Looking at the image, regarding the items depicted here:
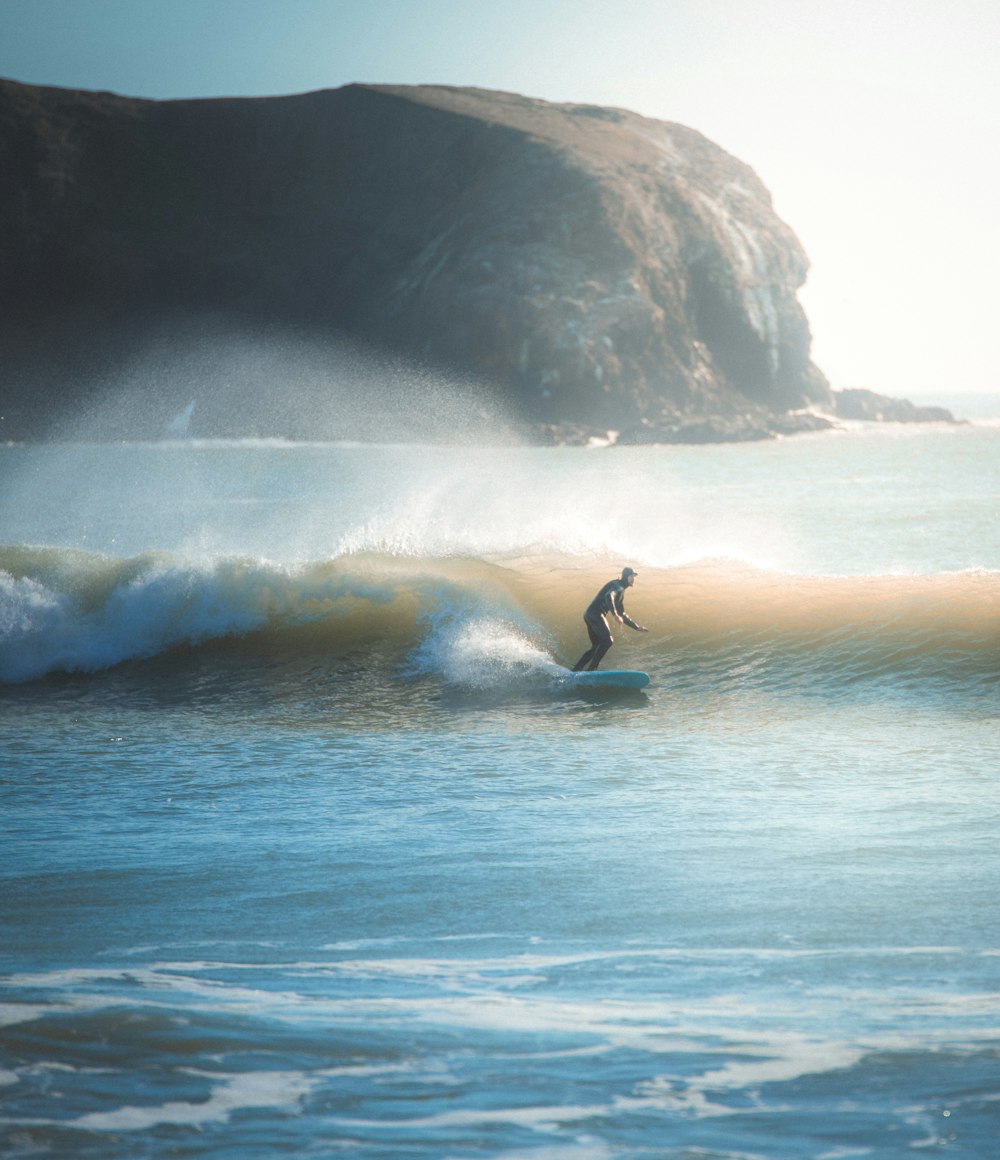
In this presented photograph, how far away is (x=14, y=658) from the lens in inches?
671

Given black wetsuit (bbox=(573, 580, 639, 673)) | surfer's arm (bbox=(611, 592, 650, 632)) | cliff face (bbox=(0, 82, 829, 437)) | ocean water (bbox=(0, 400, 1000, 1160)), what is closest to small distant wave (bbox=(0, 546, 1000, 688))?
ocean water (bbox=(0, 400, 1000, 1160))

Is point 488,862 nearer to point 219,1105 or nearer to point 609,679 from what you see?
point 219,1105

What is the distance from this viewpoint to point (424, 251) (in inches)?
4884

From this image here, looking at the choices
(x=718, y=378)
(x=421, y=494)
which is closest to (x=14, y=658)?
(x=421, y=494)

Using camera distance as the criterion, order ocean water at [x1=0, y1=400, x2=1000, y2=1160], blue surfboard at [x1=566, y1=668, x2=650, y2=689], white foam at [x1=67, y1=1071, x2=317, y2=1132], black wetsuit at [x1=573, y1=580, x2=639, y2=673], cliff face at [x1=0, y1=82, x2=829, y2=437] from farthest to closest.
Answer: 1. cliff face at [x1=0, y1=82, x2=829, y2=437]
2. black wetsuit at [x1=573, y1=580, x2=639, y2=673]
3. blue surfboard at [x1=566, y1=668, x2=650, y2=689]
4. ocean water at [x1=0, y1=400, x2=1000, y2=1160]
5. white foam at [x1=67, y1=1071, x2=317, y2=1132]

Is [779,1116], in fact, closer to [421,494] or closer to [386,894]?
[386,894]

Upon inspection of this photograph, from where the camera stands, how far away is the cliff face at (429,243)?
4171 inches

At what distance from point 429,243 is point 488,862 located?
403 feet

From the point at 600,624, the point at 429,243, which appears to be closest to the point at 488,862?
the point at 600,624

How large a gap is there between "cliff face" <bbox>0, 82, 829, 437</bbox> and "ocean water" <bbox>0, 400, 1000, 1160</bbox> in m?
83.8

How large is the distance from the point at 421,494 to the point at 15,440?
57640mm

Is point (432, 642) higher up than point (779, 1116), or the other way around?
point (432, 642)

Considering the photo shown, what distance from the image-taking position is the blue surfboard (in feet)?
48.2

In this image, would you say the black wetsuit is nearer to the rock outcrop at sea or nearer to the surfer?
the surfer
